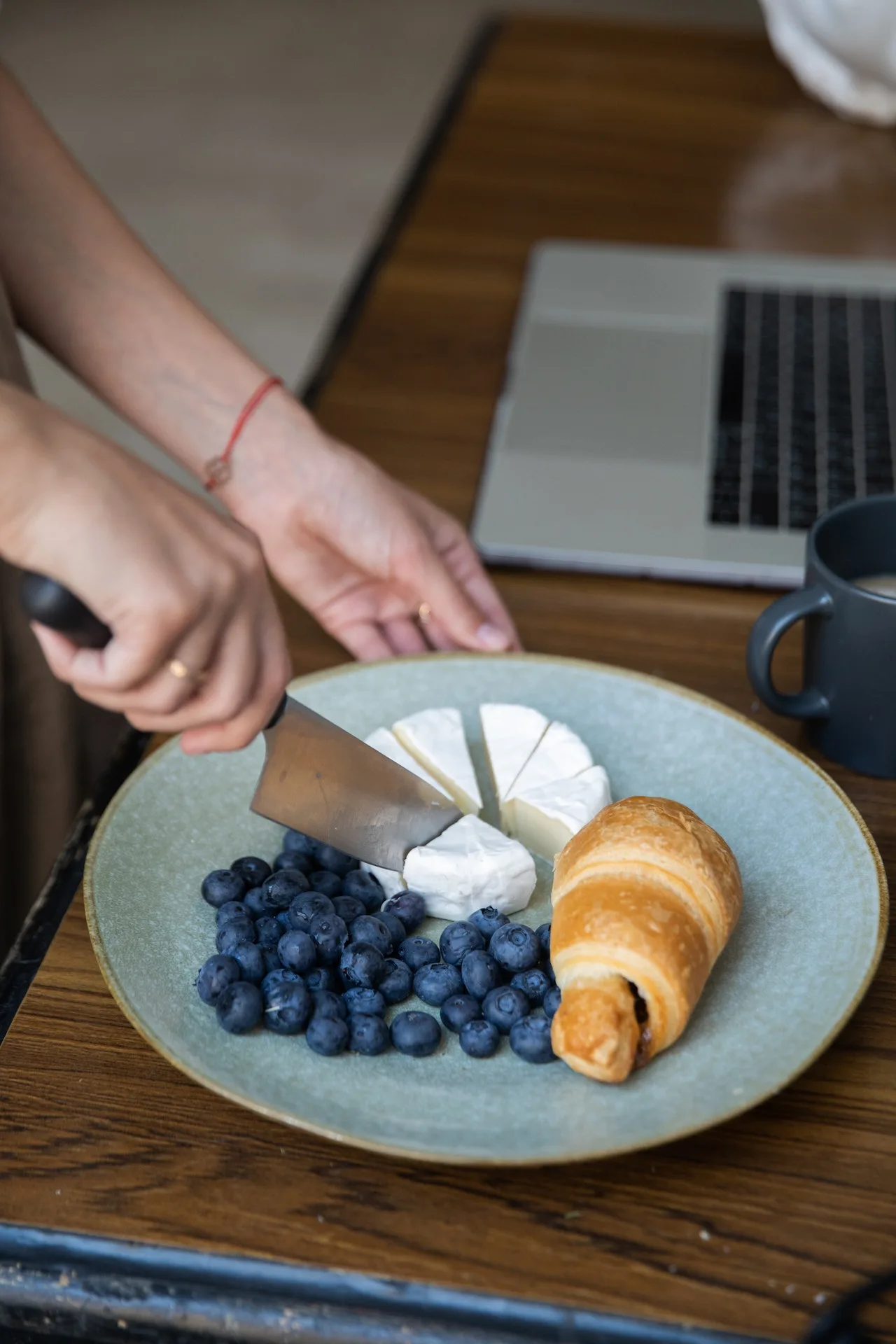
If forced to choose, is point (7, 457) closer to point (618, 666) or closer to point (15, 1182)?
point (15, 1182)

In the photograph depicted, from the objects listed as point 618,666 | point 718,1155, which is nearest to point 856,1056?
point 718,1155

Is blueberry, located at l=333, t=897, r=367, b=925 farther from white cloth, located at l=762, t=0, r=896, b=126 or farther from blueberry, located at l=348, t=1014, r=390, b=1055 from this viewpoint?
white cloth, located at l=762, t=0, r=896, b=126

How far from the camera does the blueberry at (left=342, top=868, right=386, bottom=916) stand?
791 millimetres

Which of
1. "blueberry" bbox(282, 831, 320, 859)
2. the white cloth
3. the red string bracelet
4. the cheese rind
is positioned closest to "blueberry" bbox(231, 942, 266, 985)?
"blueberry" bbox(282, 831, 320, 859)

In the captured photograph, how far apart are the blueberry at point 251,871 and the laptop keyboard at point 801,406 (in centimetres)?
55

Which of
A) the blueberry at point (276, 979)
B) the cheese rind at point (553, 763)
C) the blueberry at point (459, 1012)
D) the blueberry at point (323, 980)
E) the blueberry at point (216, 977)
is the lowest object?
the cheese rind at point (553, 763)

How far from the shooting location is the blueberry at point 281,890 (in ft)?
2.50

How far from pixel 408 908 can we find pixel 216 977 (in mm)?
122

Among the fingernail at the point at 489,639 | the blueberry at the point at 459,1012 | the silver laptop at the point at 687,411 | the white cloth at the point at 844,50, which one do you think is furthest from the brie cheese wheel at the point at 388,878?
the white cloth at the point at 844,50

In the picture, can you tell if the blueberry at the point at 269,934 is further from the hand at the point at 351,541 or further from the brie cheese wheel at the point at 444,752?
the hand at the point at 351,541

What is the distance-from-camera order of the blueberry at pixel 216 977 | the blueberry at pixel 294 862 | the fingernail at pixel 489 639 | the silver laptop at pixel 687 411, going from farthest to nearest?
the silver laptop at pixel 687 411 → the fingernail at pixel 489 639 → the blueberry at pixel 294 862 → the blueberry at pixel 216 977

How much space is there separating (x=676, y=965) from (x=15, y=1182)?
331mm

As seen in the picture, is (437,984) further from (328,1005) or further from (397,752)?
(397,752)

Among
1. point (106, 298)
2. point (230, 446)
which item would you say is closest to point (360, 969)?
point (230, 446)
